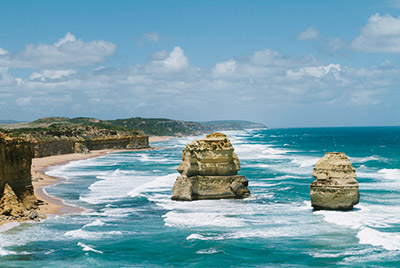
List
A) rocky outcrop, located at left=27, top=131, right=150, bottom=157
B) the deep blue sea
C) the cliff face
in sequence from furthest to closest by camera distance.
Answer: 1. the cliff face
2. rocky outcrop, located at left=27, top=131, right=150, bottom=157
3. the deep blue sea

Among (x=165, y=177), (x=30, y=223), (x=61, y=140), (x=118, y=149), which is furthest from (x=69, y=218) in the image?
(x=118, y=149)

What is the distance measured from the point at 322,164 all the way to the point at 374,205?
6250 millimetres

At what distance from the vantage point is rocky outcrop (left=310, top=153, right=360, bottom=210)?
1025 inches

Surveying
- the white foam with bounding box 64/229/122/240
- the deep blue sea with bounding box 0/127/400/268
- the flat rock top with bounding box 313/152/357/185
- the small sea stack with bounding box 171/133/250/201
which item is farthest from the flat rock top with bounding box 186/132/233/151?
the white foam with bounding box 64/229/122/240

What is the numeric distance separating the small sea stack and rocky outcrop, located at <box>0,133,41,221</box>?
9.13 metres

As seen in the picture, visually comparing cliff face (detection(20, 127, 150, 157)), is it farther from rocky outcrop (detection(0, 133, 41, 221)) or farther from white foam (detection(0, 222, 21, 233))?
white foam (detection(0, 222, 21, 233))

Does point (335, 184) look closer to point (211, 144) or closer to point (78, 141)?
point (211, 144)

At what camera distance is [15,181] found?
89.8 feet

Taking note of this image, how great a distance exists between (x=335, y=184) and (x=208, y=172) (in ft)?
28.6

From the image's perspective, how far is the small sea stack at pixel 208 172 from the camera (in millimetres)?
31828

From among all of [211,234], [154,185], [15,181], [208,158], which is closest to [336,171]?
[211,234]

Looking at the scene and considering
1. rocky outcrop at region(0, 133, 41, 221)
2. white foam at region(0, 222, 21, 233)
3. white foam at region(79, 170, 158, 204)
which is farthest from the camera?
white foam at region(79, 170, 158, 204)

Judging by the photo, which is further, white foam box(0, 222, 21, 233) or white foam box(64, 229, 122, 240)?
white foam box(0, 222, 21, 233)

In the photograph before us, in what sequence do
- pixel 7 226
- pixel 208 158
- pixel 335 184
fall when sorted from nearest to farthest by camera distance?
pixel 7 226, pixel 335 184, pixel 208 158
